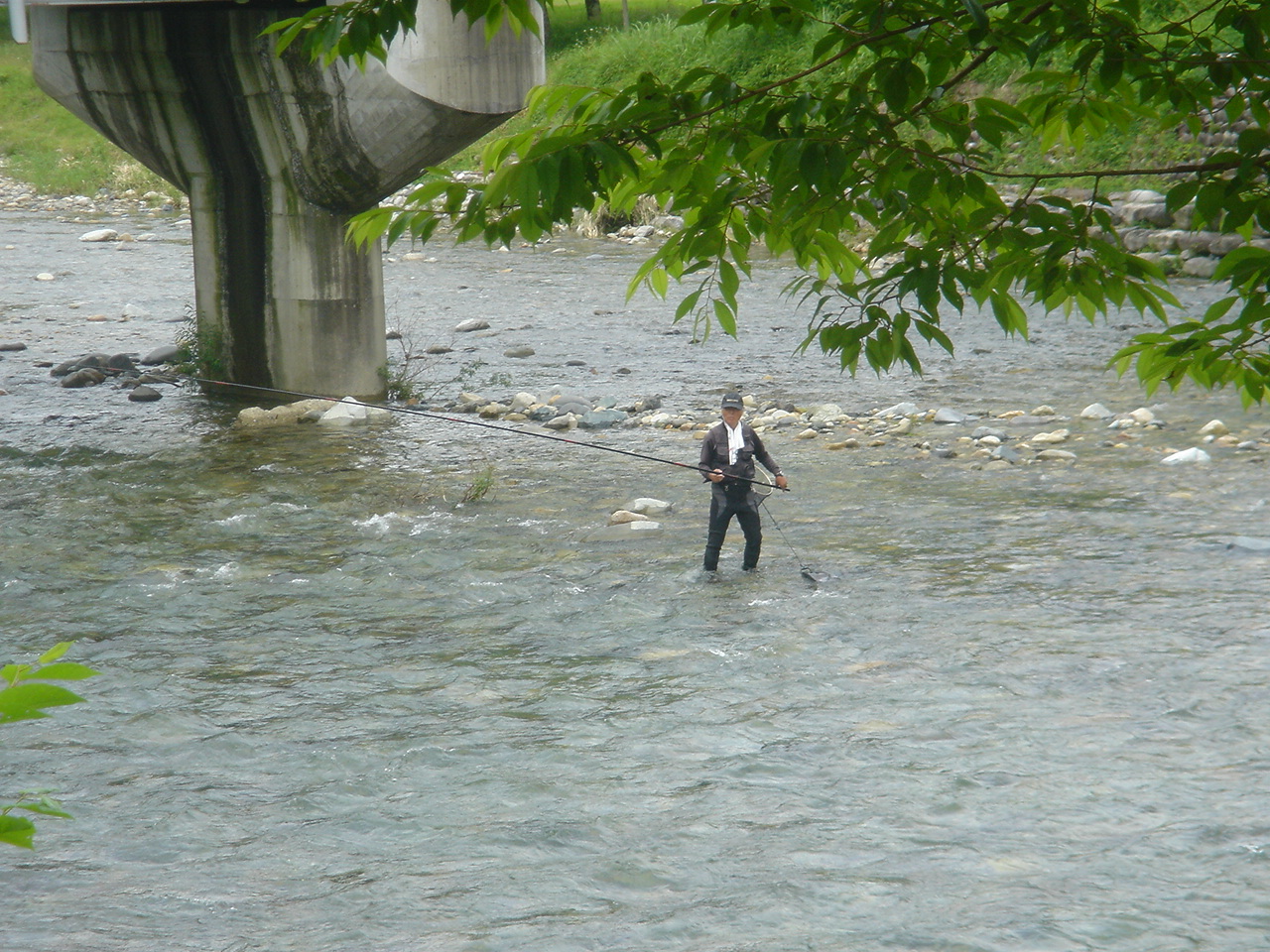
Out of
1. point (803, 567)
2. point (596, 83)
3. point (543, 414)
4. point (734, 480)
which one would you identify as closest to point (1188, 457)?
point (803, 567)

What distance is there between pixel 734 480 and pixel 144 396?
8.19 m

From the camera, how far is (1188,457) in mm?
10875

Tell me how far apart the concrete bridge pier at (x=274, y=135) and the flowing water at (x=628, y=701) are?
1.53 meters

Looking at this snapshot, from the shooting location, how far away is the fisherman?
8.41m

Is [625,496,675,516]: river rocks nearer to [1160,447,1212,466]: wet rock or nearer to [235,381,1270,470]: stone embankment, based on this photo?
[235,381,1270,470]: stone embankment

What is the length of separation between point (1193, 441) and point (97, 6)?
10.5 metres

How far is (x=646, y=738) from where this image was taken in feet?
20.5

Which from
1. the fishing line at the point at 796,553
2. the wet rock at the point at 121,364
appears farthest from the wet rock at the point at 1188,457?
the wet rock at the point at 121,364

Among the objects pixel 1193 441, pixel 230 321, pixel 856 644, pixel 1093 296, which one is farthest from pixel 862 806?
pixel 230 321

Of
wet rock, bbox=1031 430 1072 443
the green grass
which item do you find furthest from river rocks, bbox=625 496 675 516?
the green grass

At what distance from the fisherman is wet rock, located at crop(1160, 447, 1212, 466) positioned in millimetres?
4053

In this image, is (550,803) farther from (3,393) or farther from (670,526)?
(3,393)

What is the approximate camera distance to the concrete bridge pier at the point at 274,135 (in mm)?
11586

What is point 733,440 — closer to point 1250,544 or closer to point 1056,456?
point 1250,544
